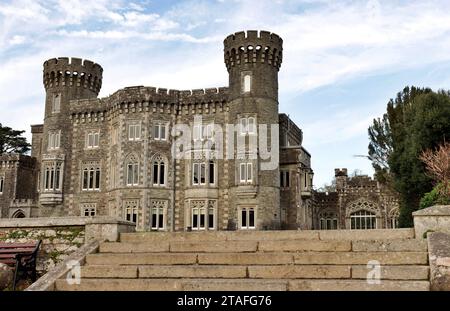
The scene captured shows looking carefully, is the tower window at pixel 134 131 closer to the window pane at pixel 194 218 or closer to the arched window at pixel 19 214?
the window pane at pixel 194 218

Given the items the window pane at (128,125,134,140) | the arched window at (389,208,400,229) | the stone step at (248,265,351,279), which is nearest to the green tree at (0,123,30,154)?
the window pane at (128,125,134,140)

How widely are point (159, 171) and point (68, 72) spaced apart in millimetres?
12746

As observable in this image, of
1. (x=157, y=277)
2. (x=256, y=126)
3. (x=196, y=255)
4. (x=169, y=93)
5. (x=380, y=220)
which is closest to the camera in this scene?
(x=157, y=277)

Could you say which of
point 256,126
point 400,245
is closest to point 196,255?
point 400,245

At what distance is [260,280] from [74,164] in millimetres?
34624

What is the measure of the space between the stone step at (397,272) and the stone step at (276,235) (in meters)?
1.97

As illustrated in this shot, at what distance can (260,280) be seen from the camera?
988 cm

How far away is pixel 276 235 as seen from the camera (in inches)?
484

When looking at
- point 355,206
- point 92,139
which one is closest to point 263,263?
point 92,139

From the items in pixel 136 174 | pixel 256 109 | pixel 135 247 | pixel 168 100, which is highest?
pixel 168 100

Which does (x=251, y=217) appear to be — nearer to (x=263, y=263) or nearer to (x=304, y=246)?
(x=304, y=246)

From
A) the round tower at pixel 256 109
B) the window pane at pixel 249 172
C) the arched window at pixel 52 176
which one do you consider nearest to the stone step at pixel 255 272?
the round tower at pixel 256 109
